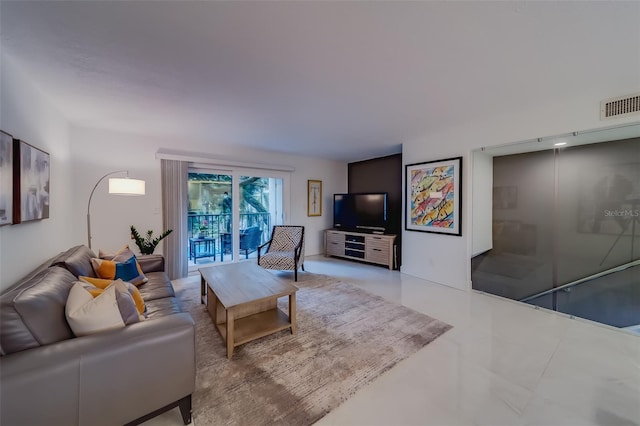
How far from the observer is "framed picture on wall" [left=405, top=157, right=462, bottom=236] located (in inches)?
145

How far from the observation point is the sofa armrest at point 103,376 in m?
1.05

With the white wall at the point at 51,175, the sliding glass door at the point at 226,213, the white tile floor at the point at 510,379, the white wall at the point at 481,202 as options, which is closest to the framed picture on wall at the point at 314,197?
the sliding glass door at the point at 226,213

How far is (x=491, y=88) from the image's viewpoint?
241 centimetres

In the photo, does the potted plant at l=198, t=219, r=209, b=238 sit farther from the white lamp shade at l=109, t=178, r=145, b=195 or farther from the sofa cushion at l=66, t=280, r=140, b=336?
the sofa cushion at l=66, t=280, r=140, b=336

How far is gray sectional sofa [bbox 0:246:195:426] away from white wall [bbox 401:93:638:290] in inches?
145

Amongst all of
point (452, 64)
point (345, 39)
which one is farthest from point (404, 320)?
point (345, 39)

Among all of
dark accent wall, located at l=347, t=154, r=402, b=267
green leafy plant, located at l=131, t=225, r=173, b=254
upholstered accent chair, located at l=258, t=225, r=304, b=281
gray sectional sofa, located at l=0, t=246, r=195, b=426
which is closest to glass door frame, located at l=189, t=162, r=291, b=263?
upholstered accent chair, located at l=258, t=225, r=304, b=281

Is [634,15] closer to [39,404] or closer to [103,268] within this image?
[39,404]

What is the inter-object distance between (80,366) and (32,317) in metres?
0.37

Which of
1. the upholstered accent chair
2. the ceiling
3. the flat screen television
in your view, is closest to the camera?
the ceiling

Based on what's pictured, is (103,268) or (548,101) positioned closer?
(103,268)

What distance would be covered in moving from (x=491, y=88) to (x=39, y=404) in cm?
388

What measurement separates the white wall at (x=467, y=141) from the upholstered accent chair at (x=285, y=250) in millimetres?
1971

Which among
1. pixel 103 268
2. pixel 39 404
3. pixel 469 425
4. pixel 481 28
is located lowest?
pixel 469 425
